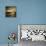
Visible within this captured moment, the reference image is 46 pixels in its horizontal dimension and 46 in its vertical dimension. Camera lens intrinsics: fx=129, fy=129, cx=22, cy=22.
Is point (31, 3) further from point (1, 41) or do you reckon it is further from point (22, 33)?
point (1, 41)

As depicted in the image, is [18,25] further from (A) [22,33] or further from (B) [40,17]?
(B) [40,17]

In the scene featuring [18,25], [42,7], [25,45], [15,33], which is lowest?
[25,45]

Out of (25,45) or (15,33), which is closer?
(25,45)

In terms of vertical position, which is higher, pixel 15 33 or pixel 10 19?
pixel 10 19

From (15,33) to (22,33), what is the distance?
0.87ft

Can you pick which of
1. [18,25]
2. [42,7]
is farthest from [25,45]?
[42,7]

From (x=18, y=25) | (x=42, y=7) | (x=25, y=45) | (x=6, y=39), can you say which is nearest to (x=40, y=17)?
(x=42, y=7)

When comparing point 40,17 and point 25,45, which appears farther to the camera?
point 40,17

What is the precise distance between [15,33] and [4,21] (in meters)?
0.57

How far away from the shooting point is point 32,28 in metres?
4.38

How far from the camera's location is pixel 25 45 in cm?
405

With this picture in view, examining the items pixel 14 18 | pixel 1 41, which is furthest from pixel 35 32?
pixel 1 41

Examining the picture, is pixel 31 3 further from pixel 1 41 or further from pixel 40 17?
pixel 1 41

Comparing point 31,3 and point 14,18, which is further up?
point 31,3
